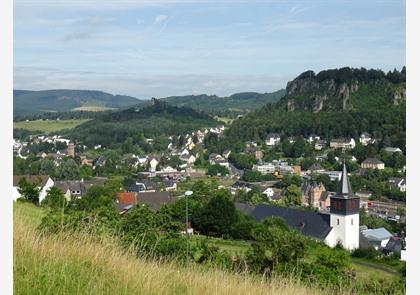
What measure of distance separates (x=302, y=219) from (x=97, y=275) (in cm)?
2358

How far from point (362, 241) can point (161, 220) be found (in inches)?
659

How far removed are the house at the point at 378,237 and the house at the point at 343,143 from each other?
970 inches

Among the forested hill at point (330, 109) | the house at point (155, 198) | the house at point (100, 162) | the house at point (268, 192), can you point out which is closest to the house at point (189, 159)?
the forested hill at point (330, 109)

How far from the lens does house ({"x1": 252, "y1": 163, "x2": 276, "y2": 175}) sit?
4384 centimetres

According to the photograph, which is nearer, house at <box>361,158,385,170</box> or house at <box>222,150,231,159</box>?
house at <box>361,158,385,170</box>

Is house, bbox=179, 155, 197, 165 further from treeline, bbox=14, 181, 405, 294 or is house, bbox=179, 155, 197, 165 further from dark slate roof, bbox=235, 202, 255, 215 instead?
dark slate roof, bbox=235, 202, 255, 215

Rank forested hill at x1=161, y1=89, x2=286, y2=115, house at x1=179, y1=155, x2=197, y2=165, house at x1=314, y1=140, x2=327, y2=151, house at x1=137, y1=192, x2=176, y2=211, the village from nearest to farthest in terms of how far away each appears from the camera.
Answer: the village, house at x1=137, y1=192, x2=176, y2=211, house at x1=179, y1=155, x2=197, y2=165, house at x1=314, y1=140, x2=327, y2=151, forested hill at x1=161, y1=89, x2=286, y2=115

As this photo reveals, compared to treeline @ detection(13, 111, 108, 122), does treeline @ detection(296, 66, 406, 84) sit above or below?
above

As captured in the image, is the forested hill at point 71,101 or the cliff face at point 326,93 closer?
the forested hill at point 71,101

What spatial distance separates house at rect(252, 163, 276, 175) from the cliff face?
13.7 m

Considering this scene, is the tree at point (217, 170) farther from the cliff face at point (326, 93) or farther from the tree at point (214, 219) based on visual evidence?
the tree at point (214, 219)

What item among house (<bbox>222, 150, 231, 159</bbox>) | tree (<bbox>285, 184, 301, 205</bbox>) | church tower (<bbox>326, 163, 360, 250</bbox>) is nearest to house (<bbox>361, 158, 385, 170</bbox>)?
tree (<bbox>285, 184, 301, 205</bbox>)

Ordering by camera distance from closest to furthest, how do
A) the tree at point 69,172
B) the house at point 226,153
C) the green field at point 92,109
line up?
the tree at point 69,172
the house at point 226,153
the green field at point 92,109

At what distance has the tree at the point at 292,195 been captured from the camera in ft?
108
